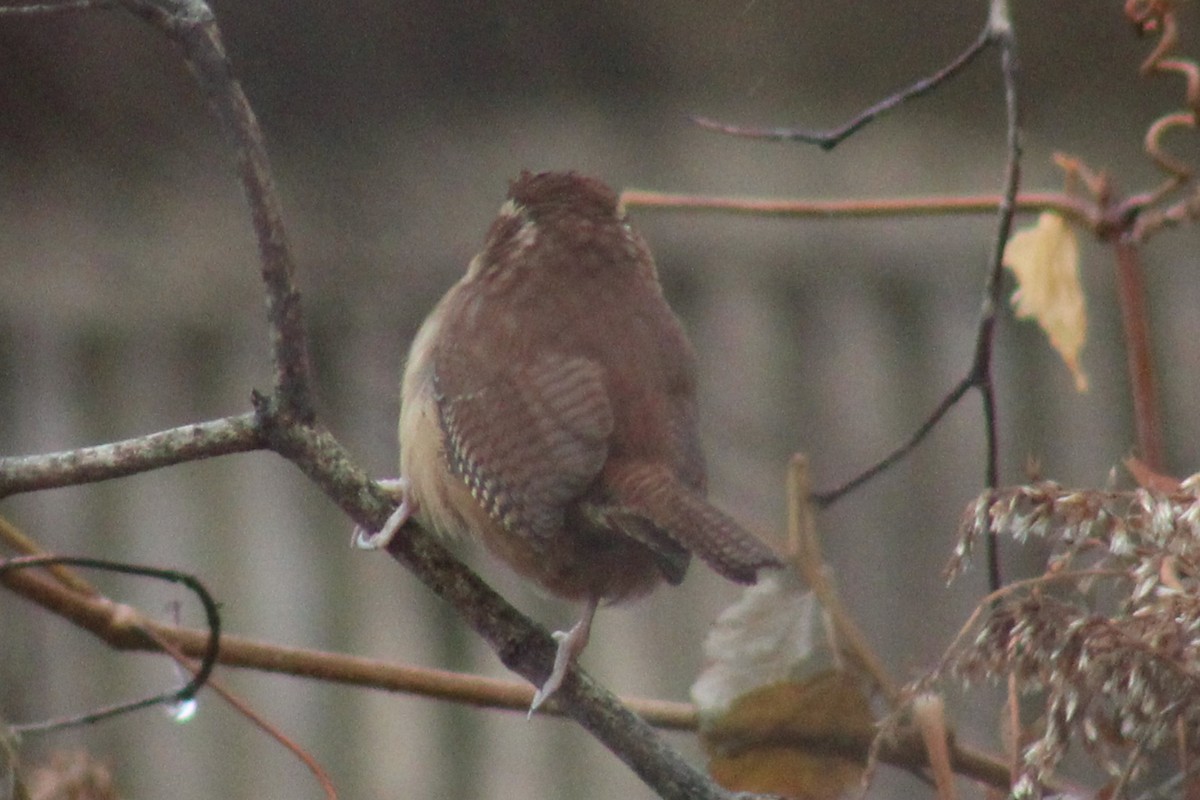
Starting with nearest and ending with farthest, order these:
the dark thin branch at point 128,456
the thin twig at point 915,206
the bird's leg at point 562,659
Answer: the dark thin branch at point 128,456 → the bird's leg at point 562,659 → the thin twig at point 915,206

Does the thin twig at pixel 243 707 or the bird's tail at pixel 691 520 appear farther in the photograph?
the thin twig at pixel 243 707

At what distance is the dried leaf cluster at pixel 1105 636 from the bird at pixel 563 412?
0.39 metres

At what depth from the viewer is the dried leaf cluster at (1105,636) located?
121 cm

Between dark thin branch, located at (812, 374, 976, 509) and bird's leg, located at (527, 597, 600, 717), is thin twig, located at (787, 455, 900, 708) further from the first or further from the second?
bird's leg, located at (527, 597, 600, 717)

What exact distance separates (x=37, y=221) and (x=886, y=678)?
2930mm

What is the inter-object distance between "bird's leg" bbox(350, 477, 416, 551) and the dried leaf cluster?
55 centimetres

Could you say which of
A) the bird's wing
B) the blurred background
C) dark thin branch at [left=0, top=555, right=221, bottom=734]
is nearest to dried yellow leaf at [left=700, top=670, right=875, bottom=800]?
the bird's wing

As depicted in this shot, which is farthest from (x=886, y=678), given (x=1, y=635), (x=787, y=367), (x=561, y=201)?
(x=1, y=635)

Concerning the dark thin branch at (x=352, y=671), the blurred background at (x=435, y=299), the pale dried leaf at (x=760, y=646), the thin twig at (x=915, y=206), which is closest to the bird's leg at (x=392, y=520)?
the dark thin branch at (x=352, y=671)

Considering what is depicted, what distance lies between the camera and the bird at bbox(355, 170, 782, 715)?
1.77 m

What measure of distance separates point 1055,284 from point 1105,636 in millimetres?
904

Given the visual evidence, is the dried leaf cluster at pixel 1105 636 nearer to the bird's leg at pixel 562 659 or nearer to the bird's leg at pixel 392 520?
the bird's leg at pixel 562 659

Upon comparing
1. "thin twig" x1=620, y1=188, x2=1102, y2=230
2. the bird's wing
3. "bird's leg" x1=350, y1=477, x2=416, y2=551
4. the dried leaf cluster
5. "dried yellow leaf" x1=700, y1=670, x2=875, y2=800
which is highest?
"thin twig" x1=620, y1=188, x2=1102, y2=230

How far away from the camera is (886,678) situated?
1919mm
